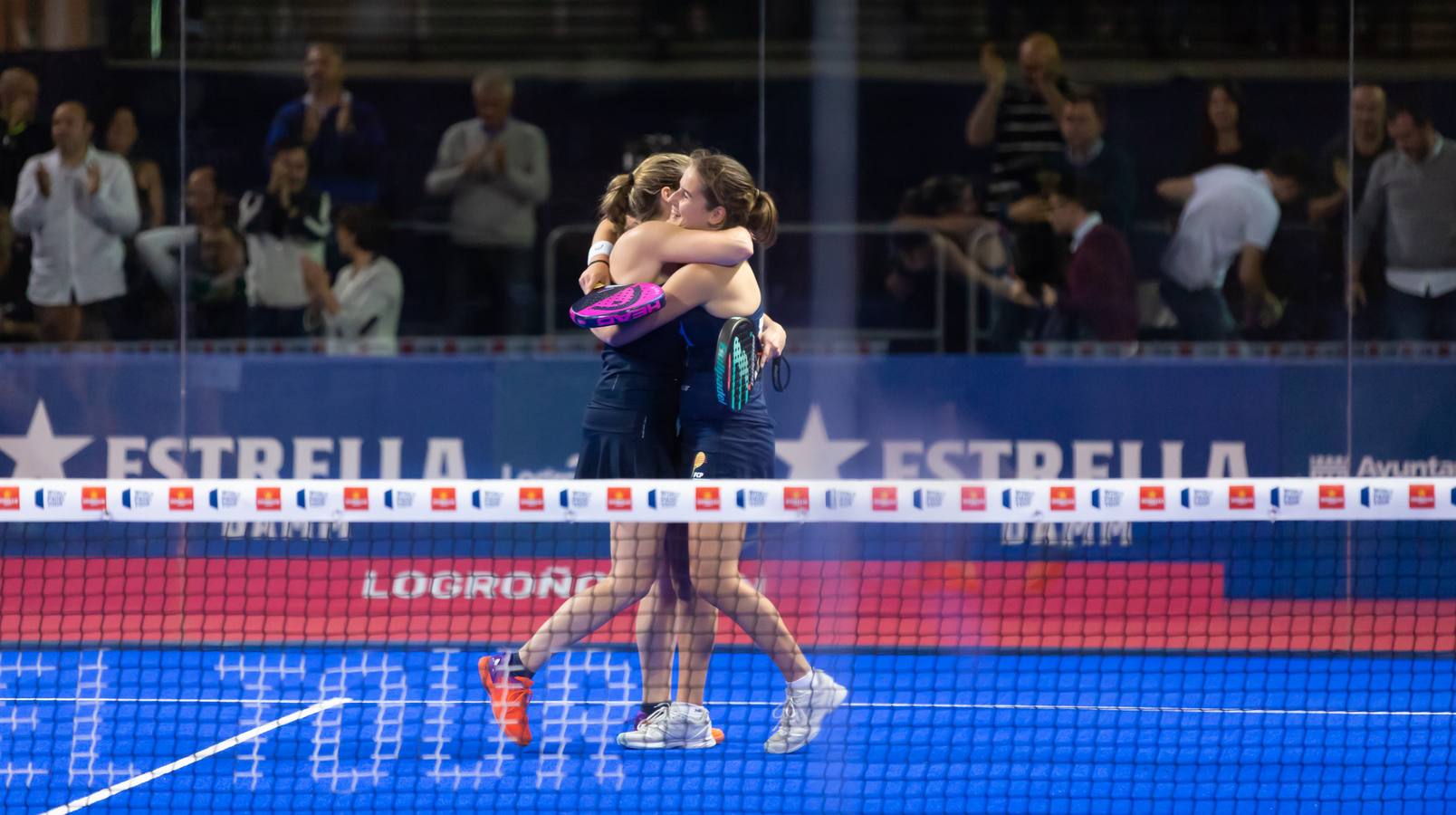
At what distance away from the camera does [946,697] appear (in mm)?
6426

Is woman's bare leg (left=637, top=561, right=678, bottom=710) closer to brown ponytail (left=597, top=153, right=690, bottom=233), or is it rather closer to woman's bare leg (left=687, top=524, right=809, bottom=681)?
woman's bare leg (left=687, top=524, right=809, bottom=681)

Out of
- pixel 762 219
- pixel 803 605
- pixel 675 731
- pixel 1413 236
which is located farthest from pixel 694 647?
pixel 1413 236

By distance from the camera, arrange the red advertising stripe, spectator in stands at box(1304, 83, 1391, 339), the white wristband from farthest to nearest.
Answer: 1. spectator in stands at box(1304, 83, 1391, 339)
2. the red advertising stripe
3. the white wristband

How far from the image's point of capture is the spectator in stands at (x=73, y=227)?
820cm

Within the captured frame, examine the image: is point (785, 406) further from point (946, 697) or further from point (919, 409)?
point (946, 697)

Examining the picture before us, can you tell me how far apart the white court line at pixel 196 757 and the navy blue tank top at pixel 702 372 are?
168 cm

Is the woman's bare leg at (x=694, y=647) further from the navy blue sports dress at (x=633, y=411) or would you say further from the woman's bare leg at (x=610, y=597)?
the navy blue sports dress at (x=633, y=411)

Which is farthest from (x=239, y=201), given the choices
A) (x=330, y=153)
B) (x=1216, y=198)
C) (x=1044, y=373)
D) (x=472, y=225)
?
(x=1216, y=198)

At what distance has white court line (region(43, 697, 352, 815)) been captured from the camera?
4685 mm

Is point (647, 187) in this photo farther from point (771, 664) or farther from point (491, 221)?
point (491, 221)

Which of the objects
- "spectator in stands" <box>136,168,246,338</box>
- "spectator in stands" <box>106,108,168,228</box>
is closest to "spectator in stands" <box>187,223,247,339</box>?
"spectator in stands" <box>136,168,246,338</box>

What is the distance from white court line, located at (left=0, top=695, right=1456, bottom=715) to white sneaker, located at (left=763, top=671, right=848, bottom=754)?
0.66 m

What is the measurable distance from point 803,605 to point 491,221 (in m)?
2.25

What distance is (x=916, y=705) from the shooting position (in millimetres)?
6145
